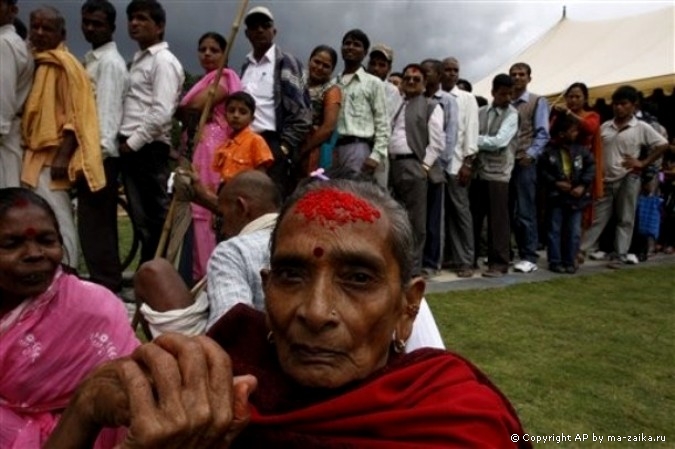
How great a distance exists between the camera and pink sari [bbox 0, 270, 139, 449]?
2.51 metres

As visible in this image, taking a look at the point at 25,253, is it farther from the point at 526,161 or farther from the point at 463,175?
the point at 526,161

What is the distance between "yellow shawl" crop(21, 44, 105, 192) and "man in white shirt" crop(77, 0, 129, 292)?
24 centimetres

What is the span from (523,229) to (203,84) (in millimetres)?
4400

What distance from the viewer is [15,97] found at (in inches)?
185

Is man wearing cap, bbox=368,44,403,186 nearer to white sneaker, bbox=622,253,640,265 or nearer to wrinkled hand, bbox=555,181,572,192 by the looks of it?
wrinkled hand, bbox=555,181,572,192

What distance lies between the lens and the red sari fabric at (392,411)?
136 cm

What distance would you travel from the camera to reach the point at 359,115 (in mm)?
6391

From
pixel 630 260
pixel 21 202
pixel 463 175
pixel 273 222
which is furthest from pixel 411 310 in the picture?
pixel 630 260

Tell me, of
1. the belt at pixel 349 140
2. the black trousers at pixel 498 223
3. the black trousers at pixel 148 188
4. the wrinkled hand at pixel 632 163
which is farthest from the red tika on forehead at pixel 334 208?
the wrinkled hand at pixel 632 163

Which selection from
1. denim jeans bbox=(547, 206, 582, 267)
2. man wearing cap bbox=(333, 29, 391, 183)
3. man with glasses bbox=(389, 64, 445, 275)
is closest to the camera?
man wearing cap bbox=(333, 29, 391, 183)

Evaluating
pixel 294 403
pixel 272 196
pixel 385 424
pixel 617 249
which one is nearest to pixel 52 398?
pixel 272 196

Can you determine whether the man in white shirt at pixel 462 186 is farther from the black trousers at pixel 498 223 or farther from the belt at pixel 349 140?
the belt at pixel 349 140

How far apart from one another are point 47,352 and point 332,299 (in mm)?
1545

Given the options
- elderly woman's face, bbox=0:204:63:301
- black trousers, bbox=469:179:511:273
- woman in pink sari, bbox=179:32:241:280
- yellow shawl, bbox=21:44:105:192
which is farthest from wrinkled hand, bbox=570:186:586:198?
elderly woman's face, bbox=0:204:63:301
